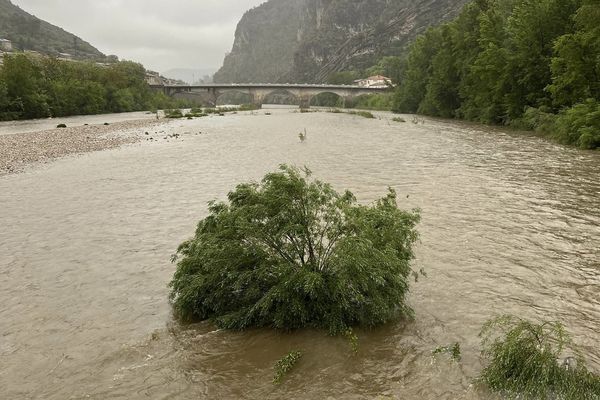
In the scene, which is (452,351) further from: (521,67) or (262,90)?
(262,90)

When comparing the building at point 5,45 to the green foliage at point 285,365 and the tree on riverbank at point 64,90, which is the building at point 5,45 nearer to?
the tree on riverbank at point 64,90

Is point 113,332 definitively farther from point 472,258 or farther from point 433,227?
point 433,227

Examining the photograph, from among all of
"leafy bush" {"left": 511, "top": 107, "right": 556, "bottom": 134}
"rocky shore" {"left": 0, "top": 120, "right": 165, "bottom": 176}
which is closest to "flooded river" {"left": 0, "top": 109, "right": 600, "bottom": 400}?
"rocky shore" {"left": 0, "top": 120, "right": 165, "bottom": 176}

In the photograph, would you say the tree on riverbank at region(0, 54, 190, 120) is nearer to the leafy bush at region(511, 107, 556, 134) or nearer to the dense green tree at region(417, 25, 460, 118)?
the dense green tree at region(417, 25, 460, 118)

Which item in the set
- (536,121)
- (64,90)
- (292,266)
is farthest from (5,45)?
(292,266)

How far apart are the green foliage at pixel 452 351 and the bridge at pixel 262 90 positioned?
139997 mm

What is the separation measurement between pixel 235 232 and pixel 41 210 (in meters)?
12.2

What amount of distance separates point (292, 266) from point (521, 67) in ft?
152

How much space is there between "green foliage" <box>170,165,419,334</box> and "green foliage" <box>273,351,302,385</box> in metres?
0.80

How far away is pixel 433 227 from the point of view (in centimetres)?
1408

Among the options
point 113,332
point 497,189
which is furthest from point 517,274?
point 497,189

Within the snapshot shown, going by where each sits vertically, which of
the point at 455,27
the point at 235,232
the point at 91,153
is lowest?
the point at 91,153

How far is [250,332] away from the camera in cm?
802

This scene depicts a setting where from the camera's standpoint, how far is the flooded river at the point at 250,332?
6.79 m
